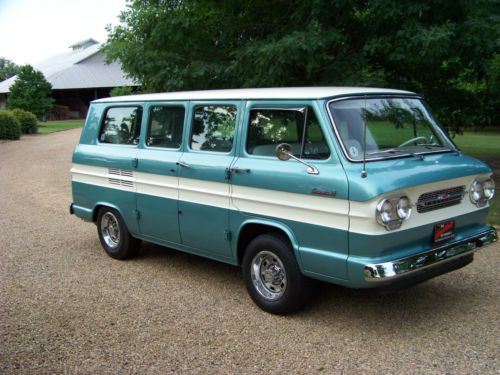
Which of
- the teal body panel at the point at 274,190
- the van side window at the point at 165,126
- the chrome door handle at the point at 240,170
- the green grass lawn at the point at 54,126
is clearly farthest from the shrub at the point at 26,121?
the chrome door handle at the point at 240,170

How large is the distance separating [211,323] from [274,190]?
4.26 feet

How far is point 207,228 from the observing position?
5.58m

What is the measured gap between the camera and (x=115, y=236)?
7109 mm

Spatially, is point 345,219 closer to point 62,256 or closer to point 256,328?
point 256,328

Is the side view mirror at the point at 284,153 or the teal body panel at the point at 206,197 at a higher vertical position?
the side view mirror at the point at 284,153

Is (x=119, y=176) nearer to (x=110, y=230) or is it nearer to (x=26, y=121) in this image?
(x=110, y=230)

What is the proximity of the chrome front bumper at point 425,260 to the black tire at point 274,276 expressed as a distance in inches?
30.9

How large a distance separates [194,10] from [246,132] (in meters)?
6.33

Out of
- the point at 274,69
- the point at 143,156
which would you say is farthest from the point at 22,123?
the point at 143,156

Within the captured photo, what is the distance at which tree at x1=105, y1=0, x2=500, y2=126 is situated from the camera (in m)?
8.98

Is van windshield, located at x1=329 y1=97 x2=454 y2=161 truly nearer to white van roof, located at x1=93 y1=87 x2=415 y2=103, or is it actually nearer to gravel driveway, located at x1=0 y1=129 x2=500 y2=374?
white van roof, located at x1=93 y1=87 x2=415 y2=103

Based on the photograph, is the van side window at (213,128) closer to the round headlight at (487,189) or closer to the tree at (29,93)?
the round headlight at (487,189)

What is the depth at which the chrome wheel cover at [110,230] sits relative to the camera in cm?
706

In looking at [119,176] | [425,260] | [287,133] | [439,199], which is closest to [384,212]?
[425,260]
